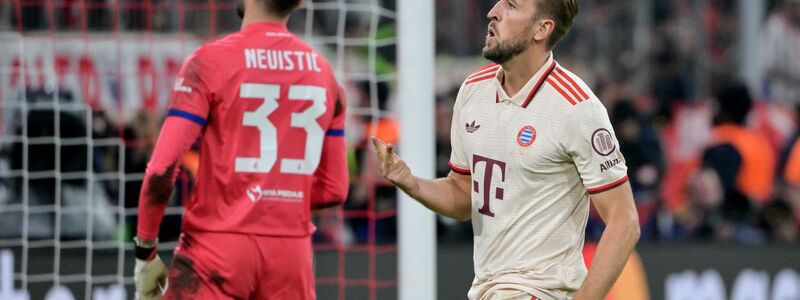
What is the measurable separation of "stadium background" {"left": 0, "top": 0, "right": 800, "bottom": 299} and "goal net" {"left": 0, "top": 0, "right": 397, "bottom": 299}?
1 centimetres

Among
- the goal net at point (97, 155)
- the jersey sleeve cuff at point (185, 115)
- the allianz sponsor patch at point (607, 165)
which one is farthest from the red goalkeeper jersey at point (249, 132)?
the goal net at point (97, 155)

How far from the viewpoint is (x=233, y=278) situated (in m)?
4.45

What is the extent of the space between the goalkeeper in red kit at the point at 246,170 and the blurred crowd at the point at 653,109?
2.54 meters

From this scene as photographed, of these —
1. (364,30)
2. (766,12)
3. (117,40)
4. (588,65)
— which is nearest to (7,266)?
(117,40)

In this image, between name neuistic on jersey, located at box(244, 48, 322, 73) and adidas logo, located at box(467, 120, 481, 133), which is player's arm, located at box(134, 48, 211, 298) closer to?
name neuistic on jersey, located at box(244, 48, 322, 73)

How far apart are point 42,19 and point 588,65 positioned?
5470 millimetres

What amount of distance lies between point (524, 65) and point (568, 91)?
178mm

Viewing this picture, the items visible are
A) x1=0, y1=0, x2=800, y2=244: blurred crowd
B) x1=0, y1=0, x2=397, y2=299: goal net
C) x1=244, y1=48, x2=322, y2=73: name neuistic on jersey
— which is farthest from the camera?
x1=0, y1=0, x2=800, y2=244: blurred crowd

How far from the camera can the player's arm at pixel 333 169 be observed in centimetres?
477

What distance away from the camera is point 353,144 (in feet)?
30.8

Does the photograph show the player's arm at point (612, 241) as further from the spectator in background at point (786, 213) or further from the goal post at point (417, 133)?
the spectator in background at point (786, 213)

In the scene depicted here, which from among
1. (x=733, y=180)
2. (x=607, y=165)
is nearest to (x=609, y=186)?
(x=607, y=165)

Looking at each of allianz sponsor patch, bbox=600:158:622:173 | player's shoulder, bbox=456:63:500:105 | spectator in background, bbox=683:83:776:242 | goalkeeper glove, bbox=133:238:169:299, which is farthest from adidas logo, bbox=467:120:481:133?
spectator in background, bbox=683:83:776:242

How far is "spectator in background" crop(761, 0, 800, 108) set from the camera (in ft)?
39.8
